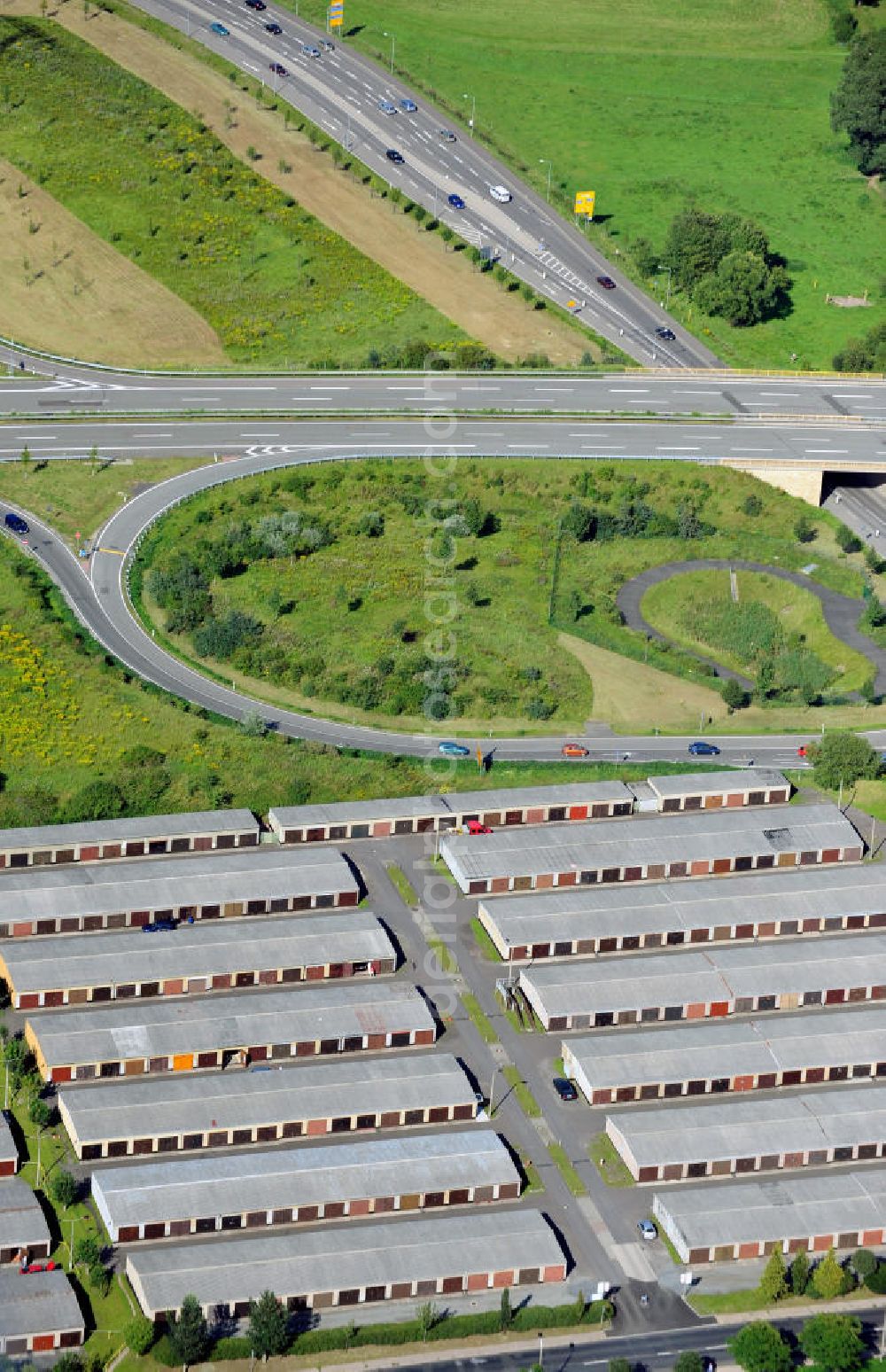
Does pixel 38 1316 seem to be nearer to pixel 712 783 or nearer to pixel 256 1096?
pixel 256 1096

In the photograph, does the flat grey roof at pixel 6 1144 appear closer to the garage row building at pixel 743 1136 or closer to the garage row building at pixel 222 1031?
the garage row building at pixel 222 1031

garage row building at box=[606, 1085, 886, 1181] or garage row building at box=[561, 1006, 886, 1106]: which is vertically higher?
garage row building at box=[561, 1006, 886, 1106]

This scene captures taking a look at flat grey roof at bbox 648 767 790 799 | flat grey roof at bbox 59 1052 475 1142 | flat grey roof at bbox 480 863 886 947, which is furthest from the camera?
flat grey roof at bbox 648 767 790 799

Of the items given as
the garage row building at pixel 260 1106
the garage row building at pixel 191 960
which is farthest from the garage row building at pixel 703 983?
the garage row building at pixel 191 960

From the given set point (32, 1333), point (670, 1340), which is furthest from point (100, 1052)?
point (670, 1340)

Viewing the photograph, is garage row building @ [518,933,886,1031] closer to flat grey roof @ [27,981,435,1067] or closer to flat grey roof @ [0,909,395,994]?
flat grey roof @ [27,981,435,1067]

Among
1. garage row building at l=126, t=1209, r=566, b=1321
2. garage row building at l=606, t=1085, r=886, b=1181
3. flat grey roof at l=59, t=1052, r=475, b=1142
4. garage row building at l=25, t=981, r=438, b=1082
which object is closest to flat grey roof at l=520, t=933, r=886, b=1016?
garage row building at l=25, t=981, r=438, b=1082

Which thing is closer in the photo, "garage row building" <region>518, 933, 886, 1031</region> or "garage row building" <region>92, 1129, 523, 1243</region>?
"garage row building" <region>92, 1129, 523, 1243</region>

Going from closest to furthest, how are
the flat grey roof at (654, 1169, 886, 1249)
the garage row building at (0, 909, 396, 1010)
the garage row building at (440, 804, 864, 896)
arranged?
the flat grey roof at (654, 1169, 886, 1249) → the garage row building at (0, 909, 396, 1010) → the garage row building at (440, 804, 864, 896)
